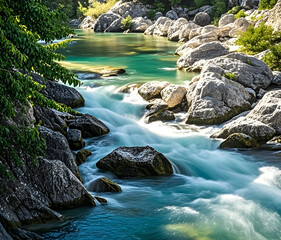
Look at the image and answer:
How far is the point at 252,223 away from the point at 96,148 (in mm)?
6106

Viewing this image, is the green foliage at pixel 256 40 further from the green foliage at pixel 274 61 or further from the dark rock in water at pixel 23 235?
the dark rock in water at pixel 23 235

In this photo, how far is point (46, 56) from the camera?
6.27m

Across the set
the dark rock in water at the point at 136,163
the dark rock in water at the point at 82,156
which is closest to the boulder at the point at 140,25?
the dark rock in water at the point at 82,156

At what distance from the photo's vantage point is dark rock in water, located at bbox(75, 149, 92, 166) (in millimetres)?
10847

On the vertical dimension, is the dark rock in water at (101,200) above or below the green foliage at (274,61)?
below

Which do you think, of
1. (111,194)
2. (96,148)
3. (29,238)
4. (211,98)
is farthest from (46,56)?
(211,98)

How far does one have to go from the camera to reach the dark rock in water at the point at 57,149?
355 inches

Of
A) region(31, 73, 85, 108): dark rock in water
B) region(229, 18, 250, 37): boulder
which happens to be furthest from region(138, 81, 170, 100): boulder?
region(229, 18, 250, 37): boulder

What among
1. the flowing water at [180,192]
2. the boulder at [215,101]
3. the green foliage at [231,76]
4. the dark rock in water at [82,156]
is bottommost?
the flowing water at [180,192]

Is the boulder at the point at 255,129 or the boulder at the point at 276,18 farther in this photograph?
the boulder at the point at 276,18

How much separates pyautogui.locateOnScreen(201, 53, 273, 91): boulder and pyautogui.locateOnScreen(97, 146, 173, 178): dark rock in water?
7900mm

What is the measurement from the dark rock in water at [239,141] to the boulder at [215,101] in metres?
2.14

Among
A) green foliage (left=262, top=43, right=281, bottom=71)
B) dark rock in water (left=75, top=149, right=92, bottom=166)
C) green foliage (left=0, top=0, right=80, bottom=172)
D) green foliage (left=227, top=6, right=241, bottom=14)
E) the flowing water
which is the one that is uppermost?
green foliage (left=227, top=6, right=241, bottom=14)

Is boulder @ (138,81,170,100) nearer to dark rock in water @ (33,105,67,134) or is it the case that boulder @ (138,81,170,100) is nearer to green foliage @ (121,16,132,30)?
dark rock in water @ (33,105,67,134)
